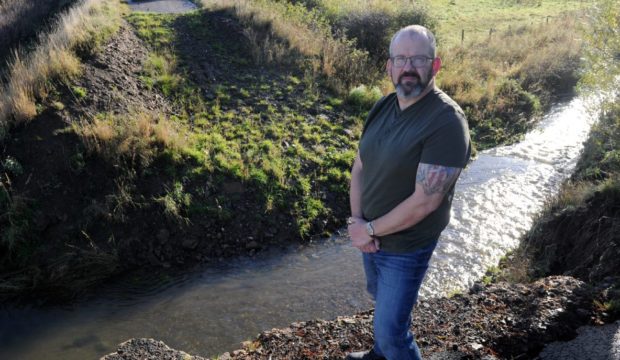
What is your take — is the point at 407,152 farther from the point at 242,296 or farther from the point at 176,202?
the point at 176,202

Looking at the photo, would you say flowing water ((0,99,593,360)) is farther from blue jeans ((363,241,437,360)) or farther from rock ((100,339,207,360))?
blue jeans ((363,241,437,360))

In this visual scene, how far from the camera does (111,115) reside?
952 cm

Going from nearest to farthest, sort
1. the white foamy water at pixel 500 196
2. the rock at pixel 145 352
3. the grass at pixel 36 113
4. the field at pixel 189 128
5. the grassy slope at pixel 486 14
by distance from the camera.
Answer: the rock at pixel 145 352 < the grass at pixel 36 113 < the white foamy water at pixel 500 196 < the field at pixel 189 128 < the grassy slope at pixel 486 14

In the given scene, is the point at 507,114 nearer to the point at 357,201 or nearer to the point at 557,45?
the point at 557,45

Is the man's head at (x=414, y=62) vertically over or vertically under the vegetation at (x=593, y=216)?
over

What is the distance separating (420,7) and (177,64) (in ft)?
A: 31.3

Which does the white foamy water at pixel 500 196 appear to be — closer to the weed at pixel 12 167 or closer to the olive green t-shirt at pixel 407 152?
the olive green t-shirt at pixel 407 152

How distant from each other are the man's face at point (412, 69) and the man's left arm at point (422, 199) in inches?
19.5

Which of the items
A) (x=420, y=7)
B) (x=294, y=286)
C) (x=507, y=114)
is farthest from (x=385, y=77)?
(x=294, y=286)

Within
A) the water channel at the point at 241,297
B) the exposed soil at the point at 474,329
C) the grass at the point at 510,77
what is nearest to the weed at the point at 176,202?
the water channel at the point at 241,297

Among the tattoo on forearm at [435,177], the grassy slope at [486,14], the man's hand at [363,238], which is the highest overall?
the tattoo on forearm at [435,177]

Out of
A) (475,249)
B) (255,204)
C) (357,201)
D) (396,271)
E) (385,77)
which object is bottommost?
(475,249)

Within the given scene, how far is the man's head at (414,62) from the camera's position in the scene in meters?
3.03

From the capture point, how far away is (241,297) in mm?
7227
